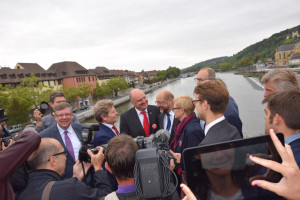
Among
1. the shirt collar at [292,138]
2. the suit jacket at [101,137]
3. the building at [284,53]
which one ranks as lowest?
the suit jacket at [101,137]

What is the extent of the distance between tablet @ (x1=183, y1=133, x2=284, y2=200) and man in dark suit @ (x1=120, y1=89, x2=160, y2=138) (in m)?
2.72

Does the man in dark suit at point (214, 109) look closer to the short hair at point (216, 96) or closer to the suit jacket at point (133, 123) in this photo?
the short hair at point (216, 96)

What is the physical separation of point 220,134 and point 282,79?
5.98 ft

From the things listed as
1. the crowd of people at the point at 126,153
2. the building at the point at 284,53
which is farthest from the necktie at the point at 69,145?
the building at the point at 284,53

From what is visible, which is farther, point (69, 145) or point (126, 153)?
point (69, 145)

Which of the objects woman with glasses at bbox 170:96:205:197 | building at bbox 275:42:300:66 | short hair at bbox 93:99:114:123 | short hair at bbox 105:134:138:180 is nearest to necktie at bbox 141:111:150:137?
short hair at bbox 93:99:114:123

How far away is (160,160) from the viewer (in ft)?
4.62

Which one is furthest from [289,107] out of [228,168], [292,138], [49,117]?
[49,117]

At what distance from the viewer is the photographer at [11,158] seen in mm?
1460

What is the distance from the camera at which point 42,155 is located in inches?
73.7

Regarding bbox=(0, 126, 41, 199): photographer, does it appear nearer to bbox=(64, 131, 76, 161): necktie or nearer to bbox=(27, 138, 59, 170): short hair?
bbox=(27, 138, 59, 170): short hair

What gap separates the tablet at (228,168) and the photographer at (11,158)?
1.36 metres

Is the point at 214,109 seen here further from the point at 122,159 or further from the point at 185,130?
the point at 122,159

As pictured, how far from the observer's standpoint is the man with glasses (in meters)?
1.63
